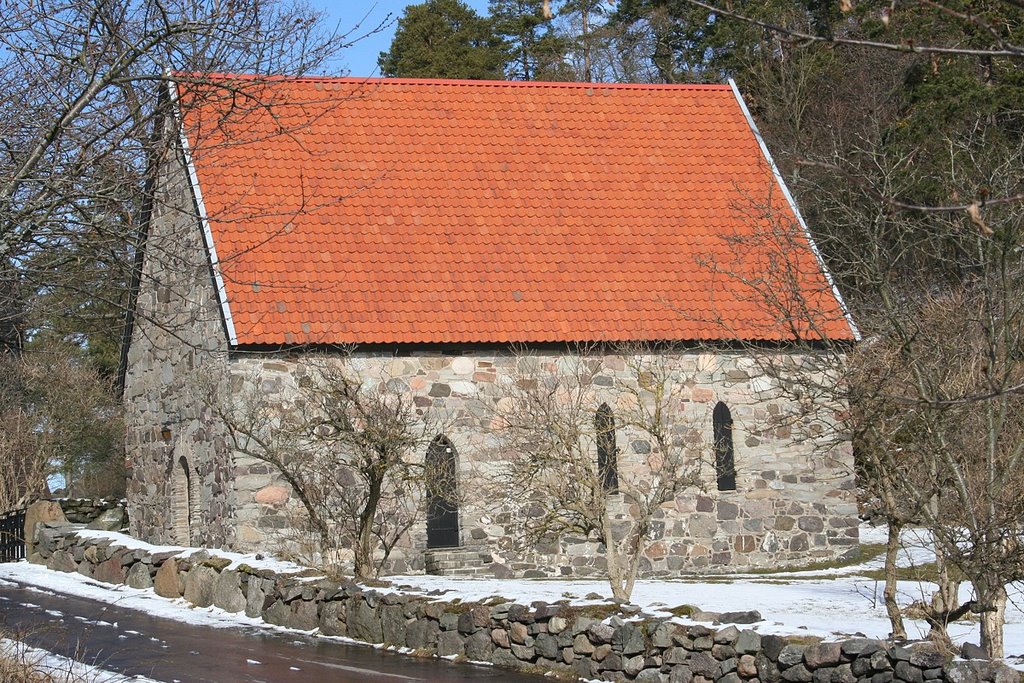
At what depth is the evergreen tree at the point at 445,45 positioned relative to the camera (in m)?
40.3

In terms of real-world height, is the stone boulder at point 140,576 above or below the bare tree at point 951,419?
below

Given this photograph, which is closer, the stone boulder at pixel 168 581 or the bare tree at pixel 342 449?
the bare tree at pixel 342 449

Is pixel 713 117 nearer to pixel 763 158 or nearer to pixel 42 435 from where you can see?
pixel 763 158

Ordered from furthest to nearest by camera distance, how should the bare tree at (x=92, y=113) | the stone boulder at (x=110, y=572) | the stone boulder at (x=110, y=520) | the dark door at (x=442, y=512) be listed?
the stone boulder at (x=110, y=520), the dark door at (x=442, y=512), the stone boulder at (x=110, y=572), the bare tree at (x=92, y=113)

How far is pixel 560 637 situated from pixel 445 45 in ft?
103

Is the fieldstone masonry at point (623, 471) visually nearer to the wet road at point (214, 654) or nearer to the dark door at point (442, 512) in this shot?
the dark door at point (442, 512)

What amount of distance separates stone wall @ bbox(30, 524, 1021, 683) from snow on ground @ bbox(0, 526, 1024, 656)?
0.70ft

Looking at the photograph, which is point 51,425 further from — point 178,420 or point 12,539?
point 178,420

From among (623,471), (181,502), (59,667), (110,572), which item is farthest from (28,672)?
(181,502)

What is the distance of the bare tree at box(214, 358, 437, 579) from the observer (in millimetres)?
14516

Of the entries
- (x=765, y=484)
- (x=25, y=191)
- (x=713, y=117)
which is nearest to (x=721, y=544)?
(x=765, y=484)

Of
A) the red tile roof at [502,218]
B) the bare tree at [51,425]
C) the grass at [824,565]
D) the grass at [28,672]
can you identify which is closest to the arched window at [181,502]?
the red tile roof at [502,218]

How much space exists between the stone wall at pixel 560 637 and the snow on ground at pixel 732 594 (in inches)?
8.4

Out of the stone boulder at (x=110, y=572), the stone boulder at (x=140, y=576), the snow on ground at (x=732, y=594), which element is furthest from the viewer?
the stone boulder at (x=110, y=572)
